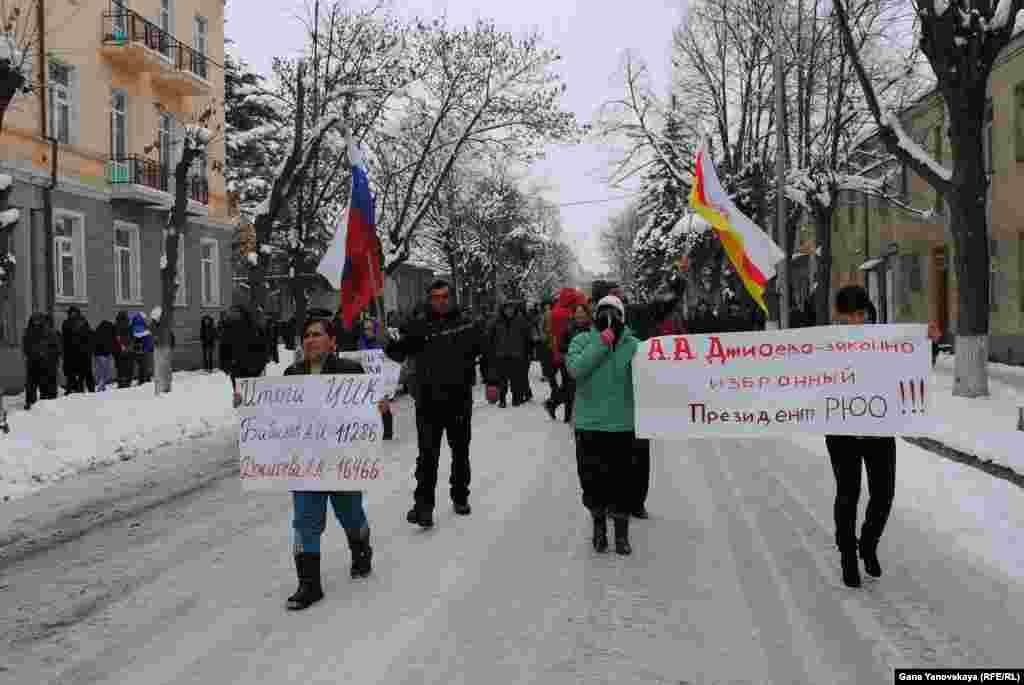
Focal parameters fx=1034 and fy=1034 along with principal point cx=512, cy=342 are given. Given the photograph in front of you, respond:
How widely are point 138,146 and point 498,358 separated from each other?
15.5m

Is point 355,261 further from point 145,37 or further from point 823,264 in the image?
point 145,37

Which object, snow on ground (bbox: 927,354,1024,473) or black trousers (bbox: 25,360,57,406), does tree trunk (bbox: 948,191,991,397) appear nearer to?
snow on ground (bbox: 927,354,1024,473)

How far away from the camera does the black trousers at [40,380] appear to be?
57.9 ft

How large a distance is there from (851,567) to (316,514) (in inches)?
120

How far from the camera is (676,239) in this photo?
164 ft

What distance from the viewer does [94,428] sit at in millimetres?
14578

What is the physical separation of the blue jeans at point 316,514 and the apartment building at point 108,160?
16523 mm

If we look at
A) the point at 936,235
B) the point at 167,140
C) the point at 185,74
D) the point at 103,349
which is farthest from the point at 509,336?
the point at 936,235

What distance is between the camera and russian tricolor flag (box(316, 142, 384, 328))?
8.43m

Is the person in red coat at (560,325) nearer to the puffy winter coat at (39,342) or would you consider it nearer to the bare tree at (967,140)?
the bare tree at (967,140)

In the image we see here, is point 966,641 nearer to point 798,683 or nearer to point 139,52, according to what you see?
point 798,683

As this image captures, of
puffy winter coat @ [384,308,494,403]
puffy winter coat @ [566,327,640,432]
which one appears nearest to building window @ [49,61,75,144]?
puffy winter coat @ [384,308,494,403]

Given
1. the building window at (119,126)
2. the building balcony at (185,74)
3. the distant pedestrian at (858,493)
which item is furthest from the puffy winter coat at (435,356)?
the building balcony at (185,74)

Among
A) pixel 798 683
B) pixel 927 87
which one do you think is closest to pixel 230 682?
pixel 798 683
